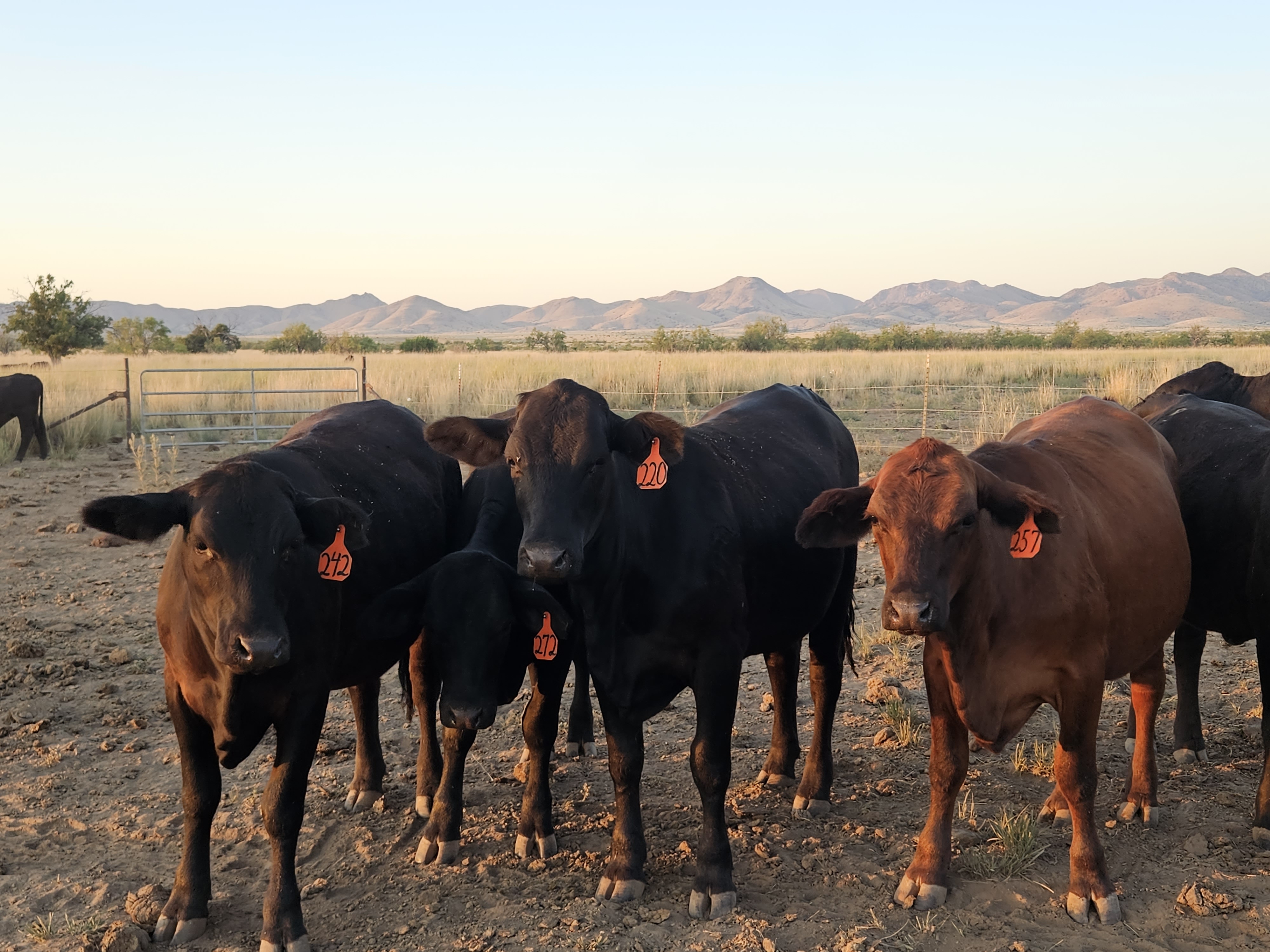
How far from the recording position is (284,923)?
391 cm

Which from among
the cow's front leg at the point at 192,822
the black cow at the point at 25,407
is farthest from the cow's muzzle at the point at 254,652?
the black cow at the point at 25,407

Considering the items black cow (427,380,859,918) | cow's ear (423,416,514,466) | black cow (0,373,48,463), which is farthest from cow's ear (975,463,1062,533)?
black cow (0,373,48,463)

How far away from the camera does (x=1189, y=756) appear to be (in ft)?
18.1

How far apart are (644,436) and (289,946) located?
2.38 meters

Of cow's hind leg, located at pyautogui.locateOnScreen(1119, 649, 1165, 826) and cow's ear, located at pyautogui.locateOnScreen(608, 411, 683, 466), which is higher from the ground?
cow's ear, located at pyautogui.locateOnScreen(608, 411, 683, 466)

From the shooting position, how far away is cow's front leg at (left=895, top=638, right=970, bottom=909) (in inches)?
163

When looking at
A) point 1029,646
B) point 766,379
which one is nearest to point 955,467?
point 1029,646

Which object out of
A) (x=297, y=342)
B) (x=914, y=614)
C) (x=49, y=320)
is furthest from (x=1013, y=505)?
(x=297, y=342)

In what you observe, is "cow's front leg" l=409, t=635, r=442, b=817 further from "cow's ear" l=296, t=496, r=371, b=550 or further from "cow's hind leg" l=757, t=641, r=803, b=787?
"cow's hind leg" l=757, t=641, r=803, b=787

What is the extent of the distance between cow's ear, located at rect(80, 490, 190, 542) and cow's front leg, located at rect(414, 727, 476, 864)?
158cm

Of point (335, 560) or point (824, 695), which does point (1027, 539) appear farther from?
point (335, 560)

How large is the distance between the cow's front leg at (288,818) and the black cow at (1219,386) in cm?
598

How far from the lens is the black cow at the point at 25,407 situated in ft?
54.1

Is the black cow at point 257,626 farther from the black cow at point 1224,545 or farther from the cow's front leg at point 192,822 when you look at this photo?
the black cow at point 1224,545
